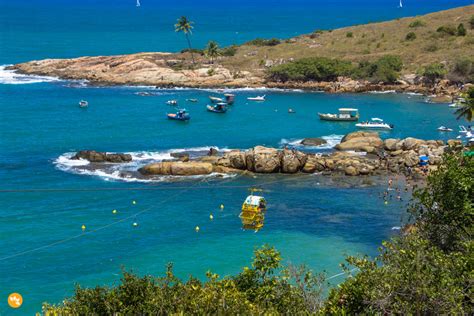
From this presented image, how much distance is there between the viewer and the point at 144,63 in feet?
479

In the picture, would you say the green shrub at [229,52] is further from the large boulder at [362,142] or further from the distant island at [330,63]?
the large boulder at [362,142]

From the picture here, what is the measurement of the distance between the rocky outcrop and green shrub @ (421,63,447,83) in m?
69.8

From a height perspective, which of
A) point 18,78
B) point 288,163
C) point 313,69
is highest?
point 18,78

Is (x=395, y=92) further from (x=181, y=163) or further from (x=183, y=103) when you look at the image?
(x=181, y=163)

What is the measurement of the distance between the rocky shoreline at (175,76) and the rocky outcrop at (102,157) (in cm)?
5776

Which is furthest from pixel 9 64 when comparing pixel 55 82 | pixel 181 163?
pixel 181 163

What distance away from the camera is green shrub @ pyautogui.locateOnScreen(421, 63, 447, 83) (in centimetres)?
12244

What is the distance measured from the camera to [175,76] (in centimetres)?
13925

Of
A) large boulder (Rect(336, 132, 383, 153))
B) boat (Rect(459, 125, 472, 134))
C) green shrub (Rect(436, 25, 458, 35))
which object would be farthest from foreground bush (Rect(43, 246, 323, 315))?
green shrub (Rect(436, 25, 458, 35))

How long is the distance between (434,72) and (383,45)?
29293 millimetres

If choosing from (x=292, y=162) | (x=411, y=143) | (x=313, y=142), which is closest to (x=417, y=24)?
(x=313, y=142)

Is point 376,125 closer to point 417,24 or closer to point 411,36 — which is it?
point 411,36

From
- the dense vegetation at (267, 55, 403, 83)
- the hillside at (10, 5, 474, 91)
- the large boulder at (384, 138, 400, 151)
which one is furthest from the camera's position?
the hillside at (10, 5, 474, 91)

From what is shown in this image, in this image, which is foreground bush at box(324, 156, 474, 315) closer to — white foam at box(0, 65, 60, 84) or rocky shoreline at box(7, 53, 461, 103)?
rocky shoreline at box(7, 53, 461, 103)
